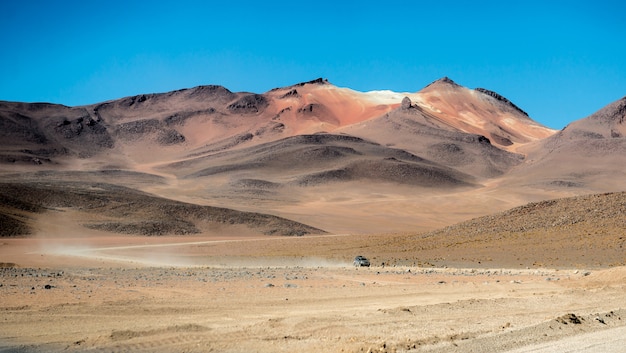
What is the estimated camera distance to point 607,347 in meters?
12.2

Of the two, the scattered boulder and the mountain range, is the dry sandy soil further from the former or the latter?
Result: the mountain range

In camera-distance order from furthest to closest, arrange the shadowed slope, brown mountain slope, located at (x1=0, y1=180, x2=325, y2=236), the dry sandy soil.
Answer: the shadowed slope → brown mountain slope, located at (x1=0, y1=180, x2=325, y2=236) → the dry sandy soil

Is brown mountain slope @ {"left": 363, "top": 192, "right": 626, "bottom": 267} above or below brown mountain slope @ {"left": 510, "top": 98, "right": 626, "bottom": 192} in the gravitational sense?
below

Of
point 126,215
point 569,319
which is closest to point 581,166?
point 126,215

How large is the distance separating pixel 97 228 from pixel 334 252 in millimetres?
28697

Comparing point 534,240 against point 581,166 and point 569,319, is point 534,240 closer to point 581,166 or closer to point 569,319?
point 569,319

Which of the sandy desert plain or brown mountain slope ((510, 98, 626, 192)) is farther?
brown mountain slope ((510, 98, 626, 192))

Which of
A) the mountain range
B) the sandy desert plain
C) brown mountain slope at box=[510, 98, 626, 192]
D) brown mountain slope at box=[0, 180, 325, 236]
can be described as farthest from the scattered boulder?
brown mountain slope at box=[510, 98, 626, 192]

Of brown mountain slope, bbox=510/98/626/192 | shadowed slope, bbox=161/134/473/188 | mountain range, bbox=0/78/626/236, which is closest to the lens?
mountain range, bbox=0/78/626/236

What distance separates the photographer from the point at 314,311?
652 inches

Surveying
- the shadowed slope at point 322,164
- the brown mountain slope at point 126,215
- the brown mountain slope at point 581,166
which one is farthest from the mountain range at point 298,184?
the shadowed slope at point 322,164

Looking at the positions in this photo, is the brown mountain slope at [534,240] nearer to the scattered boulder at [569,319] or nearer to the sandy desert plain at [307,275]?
the sandy desert plain at [307,275]

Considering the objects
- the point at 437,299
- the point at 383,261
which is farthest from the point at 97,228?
the point at 437,299

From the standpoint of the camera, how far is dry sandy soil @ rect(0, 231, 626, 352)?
12500 millimetres
